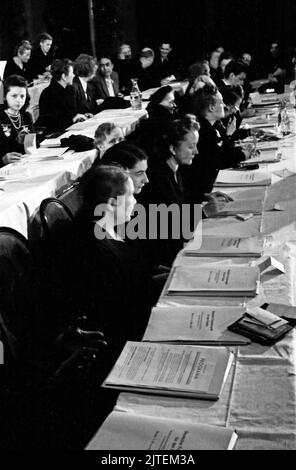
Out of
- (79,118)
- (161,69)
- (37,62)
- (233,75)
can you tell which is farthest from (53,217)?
(161,69)

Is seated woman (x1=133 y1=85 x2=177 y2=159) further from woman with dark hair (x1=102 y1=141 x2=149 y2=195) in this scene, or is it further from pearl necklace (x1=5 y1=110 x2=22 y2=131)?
pearl necklace (x1=5 y1=110 x2=22 y2=131)

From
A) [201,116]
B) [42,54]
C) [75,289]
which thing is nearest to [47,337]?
[75,289]

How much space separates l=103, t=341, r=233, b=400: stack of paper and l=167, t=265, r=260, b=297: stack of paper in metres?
0.36

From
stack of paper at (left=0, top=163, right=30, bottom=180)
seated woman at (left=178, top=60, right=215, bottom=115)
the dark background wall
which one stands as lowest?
stack of paper at (left=0, top=163, right=30, bottom=180)

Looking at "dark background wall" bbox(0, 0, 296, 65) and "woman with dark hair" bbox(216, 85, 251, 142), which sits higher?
"dark background wall" bbox(0, 0, 296, 65)

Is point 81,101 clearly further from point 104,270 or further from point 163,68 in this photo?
point 104,270

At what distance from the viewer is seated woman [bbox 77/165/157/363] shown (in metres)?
2.11

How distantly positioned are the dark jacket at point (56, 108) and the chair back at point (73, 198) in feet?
7.98

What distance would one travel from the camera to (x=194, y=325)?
1.68m

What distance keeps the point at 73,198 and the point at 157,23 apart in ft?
30.5

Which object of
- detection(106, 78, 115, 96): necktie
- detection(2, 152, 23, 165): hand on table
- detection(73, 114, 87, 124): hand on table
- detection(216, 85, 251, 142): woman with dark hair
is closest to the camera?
detection(2, 152, 23, 165): hand on table

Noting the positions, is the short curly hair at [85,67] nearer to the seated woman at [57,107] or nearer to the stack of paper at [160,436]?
the seated woman at [57,107]

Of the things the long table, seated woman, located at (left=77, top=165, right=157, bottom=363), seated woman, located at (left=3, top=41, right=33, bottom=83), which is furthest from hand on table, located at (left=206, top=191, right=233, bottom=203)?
seated woman, located at (left=3, top=41, right=33, bottom=83)

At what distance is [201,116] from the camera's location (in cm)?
433
